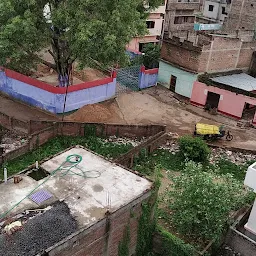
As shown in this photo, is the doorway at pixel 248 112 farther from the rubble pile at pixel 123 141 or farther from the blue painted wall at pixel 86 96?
the blue painted wall at pixel 86 96

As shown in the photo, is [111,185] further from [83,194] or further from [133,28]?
[133,28]

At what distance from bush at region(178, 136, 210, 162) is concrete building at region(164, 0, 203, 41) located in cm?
1908

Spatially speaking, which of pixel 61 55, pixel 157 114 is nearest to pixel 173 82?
pixel 157 114

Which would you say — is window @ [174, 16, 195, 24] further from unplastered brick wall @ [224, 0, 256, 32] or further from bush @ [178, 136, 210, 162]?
bush @ [178, 136, 210, 162]

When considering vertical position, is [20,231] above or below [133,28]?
below

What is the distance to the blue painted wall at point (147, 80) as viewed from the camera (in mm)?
28359

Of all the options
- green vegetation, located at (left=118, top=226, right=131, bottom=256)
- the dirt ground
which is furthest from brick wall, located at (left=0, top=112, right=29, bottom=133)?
green vegetation, located at (left=118, top=226, right=131, bottom=256)

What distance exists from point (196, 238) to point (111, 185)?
4.61 metres

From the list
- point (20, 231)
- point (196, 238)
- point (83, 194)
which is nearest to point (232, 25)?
point (196, 238)

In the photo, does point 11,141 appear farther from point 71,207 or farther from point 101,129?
point 71,207

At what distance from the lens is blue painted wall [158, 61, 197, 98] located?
88.9ft

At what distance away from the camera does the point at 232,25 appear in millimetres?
35562

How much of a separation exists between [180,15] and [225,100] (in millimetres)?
16217

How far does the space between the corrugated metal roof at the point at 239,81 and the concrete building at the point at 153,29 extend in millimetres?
10709
